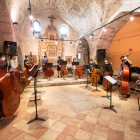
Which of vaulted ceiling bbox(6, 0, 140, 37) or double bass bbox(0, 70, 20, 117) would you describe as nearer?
double bass bbox(0, 70, 20, 117)

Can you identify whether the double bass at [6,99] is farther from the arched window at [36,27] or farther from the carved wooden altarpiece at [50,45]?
the arched window at [36,27]

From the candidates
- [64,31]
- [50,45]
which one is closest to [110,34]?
[64,31]

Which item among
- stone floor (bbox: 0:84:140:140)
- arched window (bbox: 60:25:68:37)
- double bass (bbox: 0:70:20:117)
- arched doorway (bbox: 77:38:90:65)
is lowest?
stone floor (bbox: 0:84:140:140)

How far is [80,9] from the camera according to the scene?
7.94 metres

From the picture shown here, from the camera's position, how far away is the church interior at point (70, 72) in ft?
6.96

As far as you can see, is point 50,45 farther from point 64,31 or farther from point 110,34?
point 110,34

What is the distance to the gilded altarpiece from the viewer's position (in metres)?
9.79

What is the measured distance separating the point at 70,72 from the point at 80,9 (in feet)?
18.1

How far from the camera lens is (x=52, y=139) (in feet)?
6.01

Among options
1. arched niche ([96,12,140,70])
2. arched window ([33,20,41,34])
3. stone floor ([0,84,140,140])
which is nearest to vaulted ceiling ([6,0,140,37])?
arched niche ([96,12,140,70])

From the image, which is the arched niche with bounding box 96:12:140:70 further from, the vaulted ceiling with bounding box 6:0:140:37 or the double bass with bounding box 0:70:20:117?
the double bass with bounding box 0:70:20:117

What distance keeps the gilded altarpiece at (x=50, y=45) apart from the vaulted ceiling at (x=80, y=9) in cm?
195

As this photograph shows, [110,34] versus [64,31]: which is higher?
[64,31]

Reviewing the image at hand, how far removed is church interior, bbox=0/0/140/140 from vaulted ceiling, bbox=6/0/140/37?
Answer: 44 millimetres
